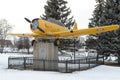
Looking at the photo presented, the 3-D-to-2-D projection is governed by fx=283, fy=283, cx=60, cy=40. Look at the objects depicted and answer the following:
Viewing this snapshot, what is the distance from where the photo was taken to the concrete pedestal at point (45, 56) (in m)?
23.3

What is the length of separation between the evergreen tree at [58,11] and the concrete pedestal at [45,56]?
2179 centimetres

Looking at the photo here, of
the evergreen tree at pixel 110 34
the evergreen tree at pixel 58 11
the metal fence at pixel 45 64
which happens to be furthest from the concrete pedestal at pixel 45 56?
the evergreen tree at pixel 58 11

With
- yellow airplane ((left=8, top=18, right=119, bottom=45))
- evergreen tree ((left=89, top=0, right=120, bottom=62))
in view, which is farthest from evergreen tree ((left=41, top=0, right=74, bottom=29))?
yellow airplane ((left=8, top=18, right=119, bottom=45))

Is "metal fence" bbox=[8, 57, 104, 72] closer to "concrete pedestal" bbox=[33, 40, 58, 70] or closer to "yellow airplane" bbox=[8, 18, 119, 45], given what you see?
"concrete pedestal" bbox=[33, 40, 58, 70]

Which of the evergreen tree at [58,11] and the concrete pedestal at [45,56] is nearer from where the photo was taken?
the concrete pedestal at [45,56]

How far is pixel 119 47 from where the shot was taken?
30.3 metres

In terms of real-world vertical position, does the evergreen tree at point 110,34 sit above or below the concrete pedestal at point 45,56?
above

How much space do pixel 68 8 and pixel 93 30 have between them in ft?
83.8

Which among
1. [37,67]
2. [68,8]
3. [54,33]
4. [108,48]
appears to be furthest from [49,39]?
[68,8]

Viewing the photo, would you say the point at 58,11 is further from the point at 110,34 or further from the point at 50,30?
the point at 50,30

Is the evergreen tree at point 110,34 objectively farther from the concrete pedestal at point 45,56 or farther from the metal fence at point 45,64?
the concrete pedestal at point 45,56

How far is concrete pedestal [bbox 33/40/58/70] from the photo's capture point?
2330cm

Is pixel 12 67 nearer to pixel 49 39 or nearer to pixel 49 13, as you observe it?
pixel 49 39

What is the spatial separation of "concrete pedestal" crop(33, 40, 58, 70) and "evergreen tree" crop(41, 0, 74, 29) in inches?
858
